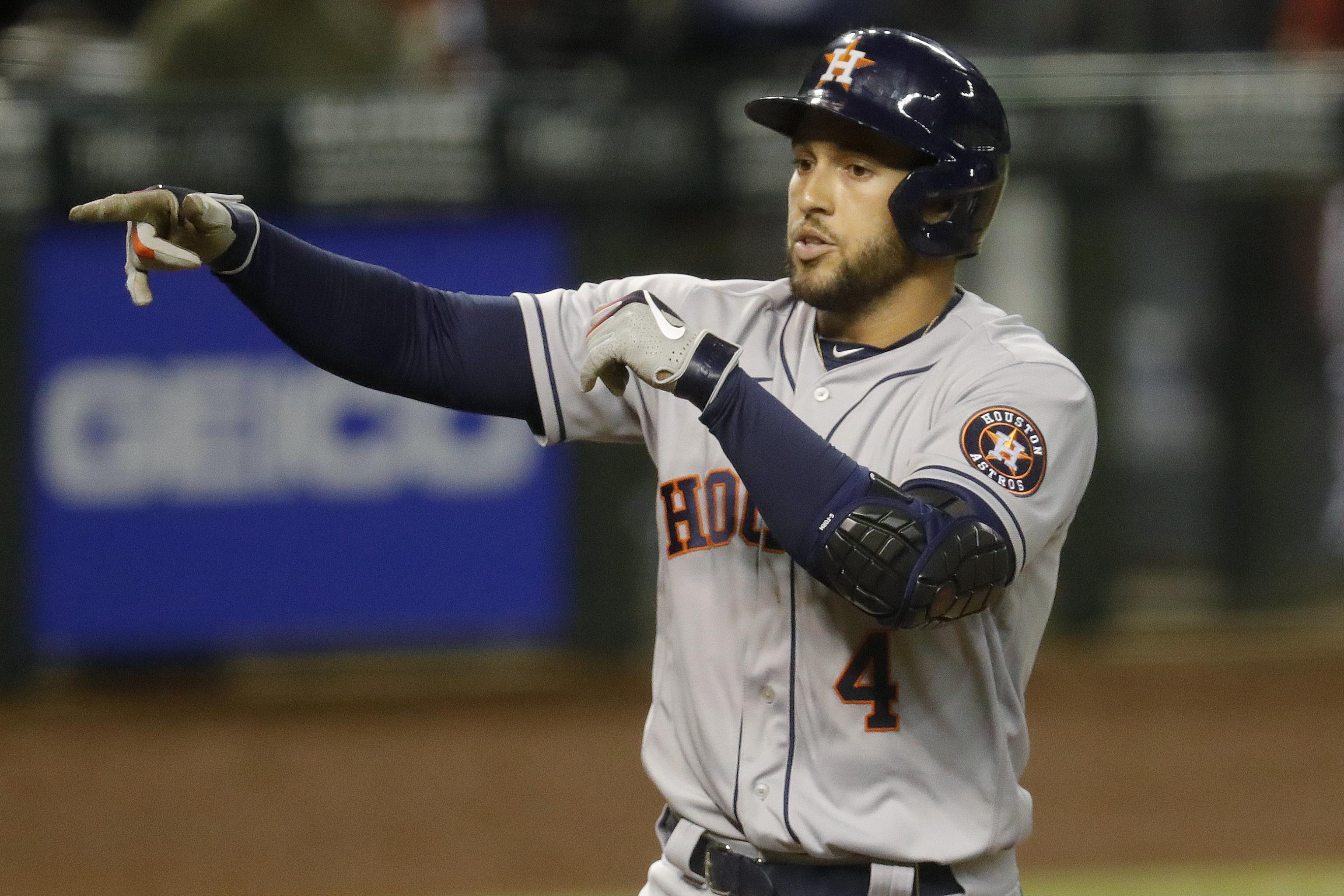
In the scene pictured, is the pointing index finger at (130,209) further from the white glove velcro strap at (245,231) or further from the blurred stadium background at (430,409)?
the blurred stadium background at (430,409)

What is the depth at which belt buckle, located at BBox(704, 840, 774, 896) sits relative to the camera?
233cm

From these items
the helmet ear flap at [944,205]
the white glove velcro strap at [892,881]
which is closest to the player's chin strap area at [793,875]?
the white glove velcro strap at [892,881]

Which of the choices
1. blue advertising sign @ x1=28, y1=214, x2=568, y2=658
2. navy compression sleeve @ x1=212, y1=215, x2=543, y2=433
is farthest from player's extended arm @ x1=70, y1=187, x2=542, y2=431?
blue advertising sign @ x1=28, y1=214, x2=568, y2=658

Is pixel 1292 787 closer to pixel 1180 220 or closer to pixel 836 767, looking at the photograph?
pixel 1180 220

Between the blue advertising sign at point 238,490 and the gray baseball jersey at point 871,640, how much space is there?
5233 millimetres

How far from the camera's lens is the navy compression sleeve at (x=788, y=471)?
83.6 inches

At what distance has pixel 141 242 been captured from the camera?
221cm

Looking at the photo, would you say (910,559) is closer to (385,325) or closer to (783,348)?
(783,348)

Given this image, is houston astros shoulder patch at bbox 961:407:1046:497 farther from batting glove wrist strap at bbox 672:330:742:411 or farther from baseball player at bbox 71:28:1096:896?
batting glove wrist strap at bbox 672:330:742:411

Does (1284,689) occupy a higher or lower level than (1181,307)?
lower

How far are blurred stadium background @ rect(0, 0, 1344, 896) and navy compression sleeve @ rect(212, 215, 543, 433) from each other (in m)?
4.30

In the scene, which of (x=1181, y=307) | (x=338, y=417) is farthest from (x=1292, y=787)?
(x=338, y=417)

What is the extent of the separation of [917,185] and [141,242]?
3.60 ft

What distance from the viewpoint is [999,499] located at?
220 cm
